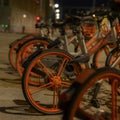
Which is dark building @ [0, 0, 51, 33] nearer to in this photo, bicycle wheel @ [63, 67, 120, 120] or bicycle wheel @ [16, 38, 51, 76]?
bicycle wheel @ [16, 38, 51, 76]

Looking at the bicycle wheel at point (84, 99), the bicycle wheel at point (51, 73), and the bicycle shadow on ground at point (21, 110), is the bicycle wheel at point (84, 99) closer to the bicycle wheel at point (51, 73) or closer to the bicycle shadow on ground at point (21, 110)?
the bicycle wheel at point (51, 73)

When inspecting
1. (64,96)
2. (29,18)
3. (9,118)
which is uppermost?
(29,18)

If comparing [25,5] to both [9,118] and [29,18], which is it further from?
[9,118]

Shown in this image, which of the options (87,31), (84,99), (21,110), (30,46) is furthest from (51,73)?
(87,31)

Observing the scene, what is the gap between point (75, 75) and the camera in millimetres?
5281

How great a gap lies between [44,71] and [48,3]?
57.8 m

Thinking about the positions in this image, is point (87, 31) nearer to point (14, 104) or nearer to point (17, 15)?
point (14, 104)

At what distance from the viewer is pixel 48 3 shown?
62.3 m

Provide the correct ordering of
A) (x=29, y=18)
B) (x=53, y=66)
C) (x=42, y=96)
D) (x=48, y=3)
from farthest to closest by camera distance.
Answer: (x=48, y=3), (x=29, y=18), (x=42, y=96), (x=53, y=66)

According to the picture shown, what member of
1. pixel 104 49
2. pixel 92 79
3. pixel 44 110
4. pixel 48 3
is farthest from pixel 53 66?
pixel 48 3

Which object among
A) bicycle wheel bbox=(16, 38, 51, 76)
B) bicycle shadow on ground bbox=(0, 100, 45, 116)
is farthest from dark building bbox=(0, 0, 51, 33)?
bicycle shadow on ground bbox=(0, 100, 45, 116)

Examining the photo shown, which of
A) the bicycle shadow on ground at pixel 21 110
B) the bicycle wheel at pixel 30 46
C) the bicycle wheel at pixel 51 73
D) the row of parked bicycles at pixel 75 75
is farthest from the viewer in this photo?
the bicycle wheel at pixel 30 46

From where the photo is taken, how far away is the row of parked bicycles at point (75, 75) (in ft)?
10.5

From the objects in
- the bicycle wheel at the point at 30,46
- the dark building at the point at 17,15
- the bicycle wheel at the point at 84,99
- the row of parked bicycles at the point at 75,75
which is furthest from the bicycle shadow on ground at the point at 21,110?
the dark building at the point at 17,15
